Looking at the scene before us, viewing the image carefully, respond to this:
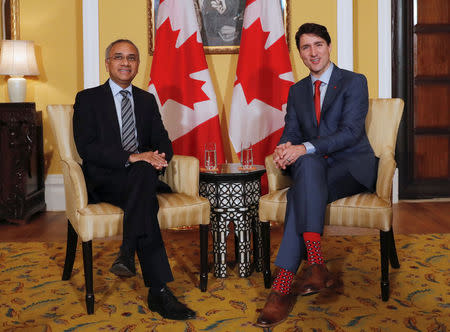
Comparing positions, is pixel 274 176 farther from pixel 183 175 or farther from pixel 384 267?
pixel 384 267

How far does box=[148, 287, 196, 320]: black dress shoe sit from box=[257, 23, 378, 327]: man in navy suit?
0.33m

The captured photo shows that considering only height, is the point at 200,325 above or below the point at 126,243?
below

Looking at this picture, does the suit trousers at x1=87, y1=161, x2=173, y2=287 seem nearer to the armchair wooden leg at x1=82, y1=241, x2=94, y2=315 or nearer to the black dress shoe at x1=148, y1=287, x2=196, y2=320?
the black dress shoe at x1=148, y1=287, x2=196, y2=320

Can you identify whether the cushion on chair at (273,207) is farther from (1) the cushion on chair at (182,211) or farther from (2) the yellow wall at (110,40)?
(2) the yellow wall at (110,40)

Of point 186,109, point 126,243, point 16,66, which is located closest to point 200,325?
point 126,243

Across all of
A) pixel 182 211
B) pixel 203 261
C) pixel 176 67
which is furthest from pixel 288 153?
pixel 176 67

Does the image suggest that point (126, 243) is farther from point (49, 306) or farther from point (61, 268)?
point (61, 268)

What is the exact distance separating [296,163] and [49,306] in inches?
51.4

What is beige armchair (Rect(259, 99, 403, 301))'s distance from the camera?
8.64ft

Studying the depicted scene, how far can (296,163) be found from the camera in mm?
2660

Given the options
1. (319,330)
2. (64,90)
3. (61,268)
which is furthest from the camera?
(64,90)

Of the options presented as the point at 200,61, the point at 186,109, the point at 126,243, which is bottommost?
the point at 126,243

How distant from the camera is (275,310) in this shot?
94.8 inches

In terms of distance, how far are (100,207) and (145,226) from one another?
27cm
